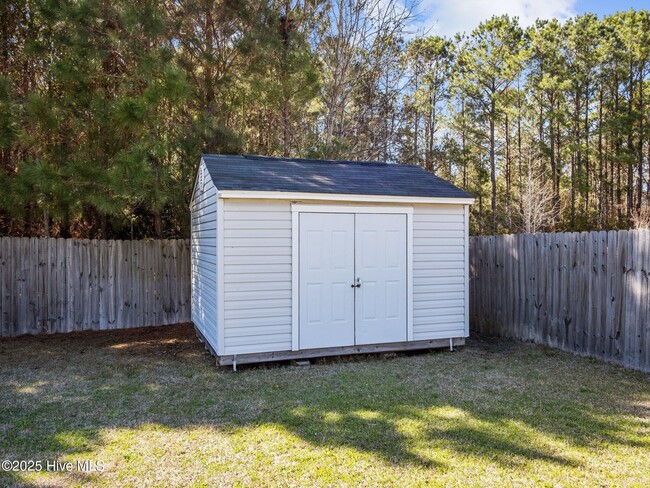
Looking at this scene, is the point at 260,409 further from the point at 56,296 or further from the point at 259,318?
the point at 56,296

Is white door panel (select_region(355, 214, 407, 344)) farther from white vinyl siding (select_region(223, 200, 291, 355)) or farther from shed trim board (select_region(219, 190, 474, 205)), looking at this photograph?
white vinyl siding (select_region(223, 200, 291, 355))

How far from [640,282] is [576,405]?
6.40 feet

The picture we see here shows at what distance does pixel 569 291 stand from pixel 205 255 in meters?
5.06

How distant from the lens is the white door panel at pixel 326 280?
19.8 ft

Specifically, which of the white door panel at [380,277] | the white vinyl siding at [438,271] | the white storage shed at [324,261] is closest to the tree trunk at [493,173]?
the white storage shed at [324,261]

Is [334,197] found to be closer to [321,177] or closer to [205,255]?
[321,177]

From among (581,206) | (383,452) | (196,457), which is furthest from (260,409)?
(581,206)

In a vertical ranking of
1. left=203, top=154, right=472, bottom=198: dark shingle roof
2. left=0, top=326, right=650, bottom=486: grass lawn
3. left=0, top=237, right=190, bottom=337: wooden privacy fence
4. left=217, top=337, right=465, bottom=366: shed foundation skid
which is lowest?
left=0, top=326, right=650, bottom=486: grass lawn

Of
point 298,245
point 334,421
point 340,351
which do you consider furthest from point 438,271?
point 334,421

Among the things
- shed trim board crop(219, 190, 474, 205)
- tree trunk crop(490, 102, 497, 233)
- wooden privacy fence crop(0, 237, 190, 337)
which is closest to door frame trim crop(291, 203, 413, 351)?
shed trim board crop(219, 190, 474, 205)

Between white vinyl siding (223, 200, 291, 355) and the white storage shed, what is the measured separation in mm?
12

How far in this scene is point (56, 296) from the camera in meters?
8.09

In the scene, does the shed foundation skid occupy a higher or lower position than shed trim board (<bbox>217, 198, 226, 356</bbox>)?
lower

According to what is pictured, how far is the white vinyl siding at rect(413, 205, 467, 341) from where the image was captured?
21.6 feet
